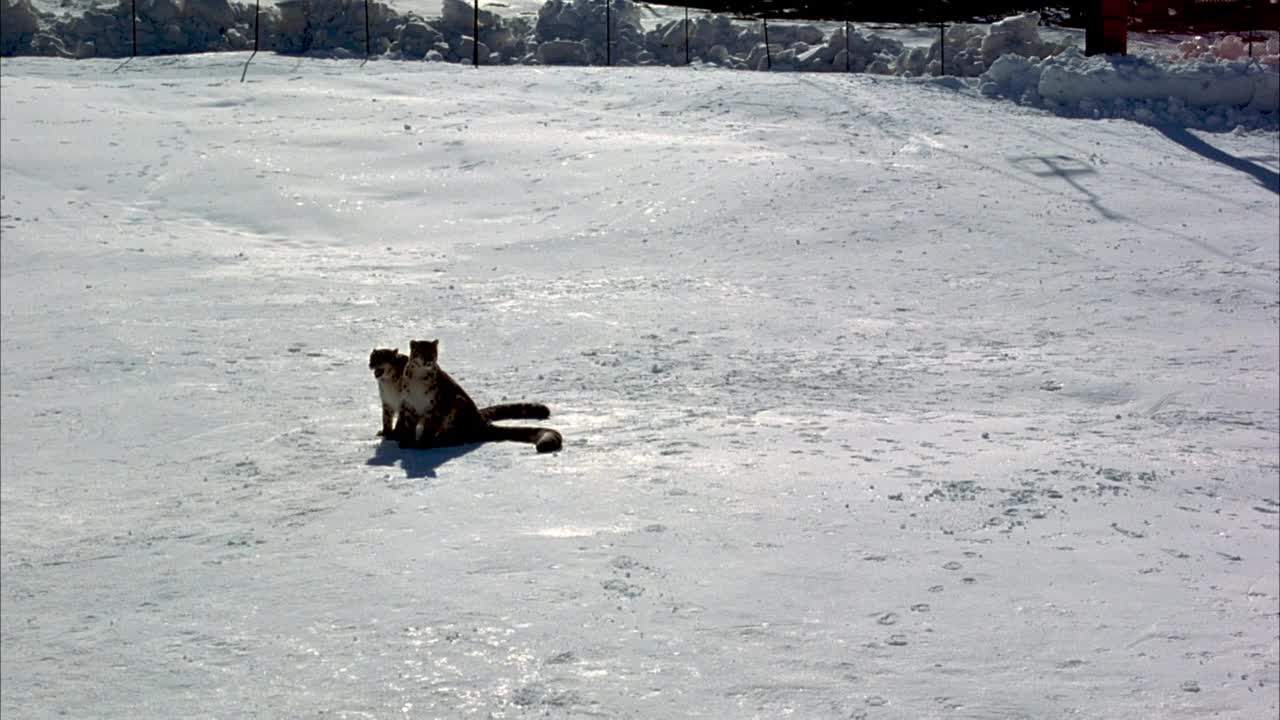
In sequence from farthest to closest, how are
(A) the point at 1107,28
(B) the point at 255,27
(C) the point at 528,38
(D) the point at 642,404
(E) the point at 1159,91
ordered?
1. (C) the point at 528,38
2. (B) the point at 255,27
3. (A) the point at 1107,28
4. (E) the point at 1159,91
5. (D) the point at 642,404

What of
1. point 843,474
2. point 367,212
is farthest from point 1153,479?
point 367,212

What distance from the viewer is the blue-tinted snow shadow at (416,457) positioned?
8750 mm

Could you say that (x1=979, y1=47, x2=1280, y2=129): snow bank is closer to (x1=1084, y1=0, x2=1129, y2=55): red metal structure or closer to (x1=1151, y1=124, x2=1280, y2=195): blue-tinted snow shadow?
(x1=1151, y1=124, x2=1280, y2=195): blue-tinted snow shadow

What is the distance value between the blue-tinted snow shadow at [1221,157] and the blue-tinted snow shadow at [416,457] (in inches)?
424

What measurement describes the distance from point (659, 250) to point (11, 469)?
6.62 m

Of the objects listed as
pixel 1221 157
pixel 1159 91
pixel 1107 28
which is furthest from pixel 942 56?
pixel 1221 157

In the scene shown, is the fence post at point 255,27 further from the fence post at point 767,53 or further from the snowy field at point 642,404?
the fence post at point 767,53

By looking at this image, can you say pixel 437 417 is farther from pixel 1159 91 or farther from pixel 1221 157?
pixel 1159 91

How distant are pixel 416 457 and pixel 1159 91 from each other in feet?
46.9

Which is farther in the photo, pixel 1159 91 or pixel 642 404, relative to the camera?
pixel 1159 91

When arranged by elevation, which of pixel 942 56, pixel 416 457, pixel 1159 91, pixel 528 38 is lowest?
pixel 416 457

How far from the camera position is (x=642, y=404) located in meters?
10.2

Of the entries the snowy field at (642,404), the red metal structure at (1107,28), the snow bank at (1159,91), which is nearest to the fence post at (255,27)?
the snowy field at (642,404)

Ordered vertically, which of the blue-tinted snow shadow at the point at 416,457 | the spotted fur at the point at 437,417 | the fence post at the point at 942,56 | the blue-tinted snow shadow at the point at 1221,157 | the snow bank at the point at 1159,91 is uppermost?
the fence post at the point at 942,56
